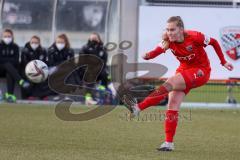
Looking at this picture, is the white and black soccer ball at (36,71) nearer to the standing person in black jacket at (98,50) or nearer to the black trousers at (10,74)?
the black trousers at (10,74)

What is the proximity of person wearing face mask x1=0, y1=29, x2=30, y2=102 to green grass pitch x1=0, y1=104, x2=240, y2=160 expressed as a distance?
1543 millimetres

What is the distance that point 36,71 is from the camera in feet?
47.4

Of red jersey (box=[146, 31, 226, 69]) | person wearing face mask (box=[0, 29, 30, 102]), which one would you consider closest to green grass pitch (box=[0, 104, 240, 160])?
red jersey (box=[146, 31, 226, 69])

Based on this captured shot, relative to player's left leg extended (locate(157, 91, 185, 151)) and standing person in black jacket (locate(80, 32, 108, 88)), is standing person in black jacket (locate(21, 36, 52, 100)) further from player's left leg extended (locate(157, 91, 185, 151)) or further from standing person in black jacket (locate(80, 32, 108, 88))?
player's left leg extended (locate(157, 91, 185, 151))

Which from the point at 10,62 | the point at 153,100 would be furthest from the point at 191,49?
the point at 10,62

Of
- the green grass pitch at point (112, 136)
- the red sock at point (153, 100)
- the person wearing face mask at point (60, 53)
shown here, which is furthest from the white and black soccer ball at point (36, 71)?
the red sock at point (153, 100)

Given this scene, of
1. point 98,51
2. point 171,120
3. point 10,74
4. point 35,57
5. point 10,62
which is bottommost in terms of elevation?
point 10,74

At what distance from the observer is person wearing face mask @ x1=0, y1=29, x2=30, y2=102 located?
606 inches

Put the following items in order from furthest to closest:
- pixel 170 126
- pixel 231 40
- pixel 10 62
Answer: pixel 231 40 → pixel 10 62 → pixel 170 126

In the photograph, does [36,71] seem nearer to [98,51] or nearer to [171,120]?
[98,51]

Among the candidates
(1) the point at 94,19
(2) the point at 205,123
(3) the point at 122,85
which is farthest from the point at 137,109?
(1) the point at 94,19

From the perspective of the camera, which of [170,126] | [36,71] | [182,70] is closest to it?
[170,126]

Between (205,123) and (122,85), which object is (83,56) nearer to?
(122,85)

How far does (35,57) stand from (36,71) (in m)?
1.10
